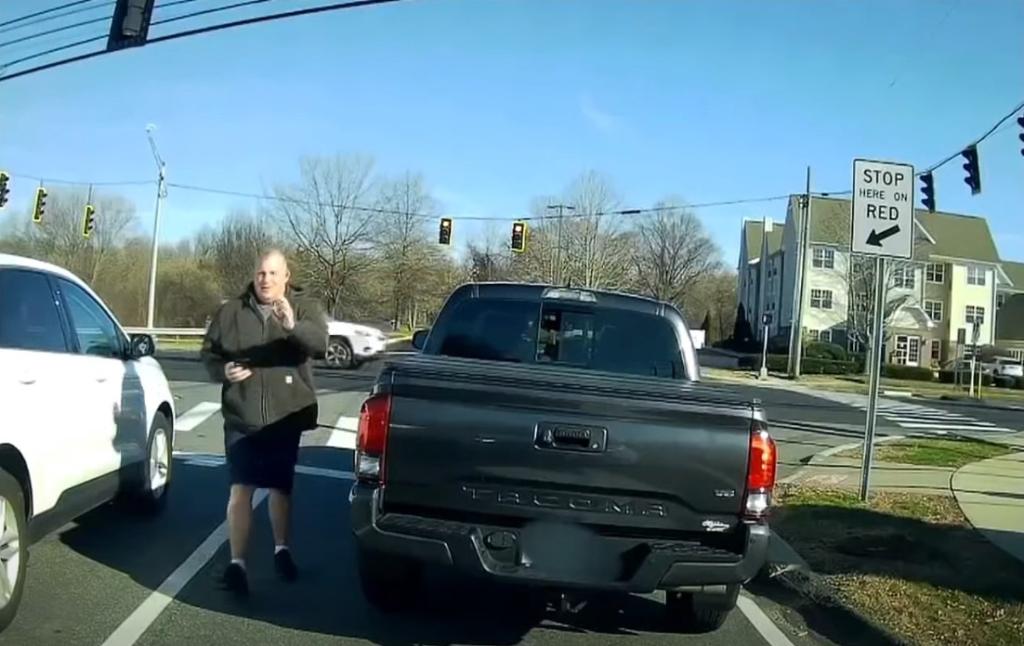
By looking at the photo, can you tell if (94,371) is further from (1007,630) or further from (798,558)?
(1007,630)

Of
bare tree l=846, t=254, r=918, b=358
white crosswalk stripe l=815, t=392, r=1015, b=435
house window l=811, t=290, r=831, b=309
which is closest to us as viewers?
white crosswalk stripe l=815, t=392, r=1015, b=435

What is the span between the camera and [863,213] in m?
Result: 10.4

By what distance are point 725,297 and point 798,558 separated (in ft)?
348

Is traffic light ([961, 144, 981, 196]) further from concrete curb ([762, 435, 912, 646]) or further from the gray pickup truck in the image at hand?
the gray pickup truck

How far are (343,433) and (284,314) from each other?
28.1ft

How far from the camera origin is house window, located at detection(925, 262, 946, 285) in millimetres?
70250

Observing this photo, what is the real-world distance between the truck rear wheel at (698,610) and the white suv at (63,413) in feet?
11.5

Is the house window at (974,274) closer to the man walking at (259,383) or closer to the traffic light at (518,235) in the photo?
the traffic light at (518,235)

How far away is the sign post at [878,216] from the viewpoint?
33.7ft

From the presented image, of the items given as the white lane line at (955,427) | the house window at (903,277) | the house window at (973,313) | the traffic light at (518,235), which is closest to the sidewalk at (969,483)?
the white lane line at (955,427)

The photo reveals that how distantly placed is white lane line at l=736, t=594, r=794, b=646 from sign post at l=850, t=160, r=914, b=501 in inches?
150

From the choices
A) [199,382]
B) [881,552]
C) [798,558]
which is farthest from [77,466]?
[199,382]

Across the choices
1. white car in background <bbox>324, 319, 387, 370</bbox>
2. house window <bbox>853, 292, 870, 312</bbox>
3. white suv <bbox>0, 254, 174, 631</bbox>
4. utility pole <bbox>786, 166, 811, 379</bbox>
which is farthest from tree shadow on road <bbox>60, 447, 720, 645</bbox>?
house window <bbox>853, 292, 870, 312</bbox>

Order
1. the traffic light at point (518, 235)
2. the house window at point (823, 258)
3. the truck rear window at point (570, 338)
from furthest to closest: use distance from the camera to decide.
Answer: the house window at point (823, 258) < the traffic light at point (518, 235) < the truck rear window at point (570, 338)
